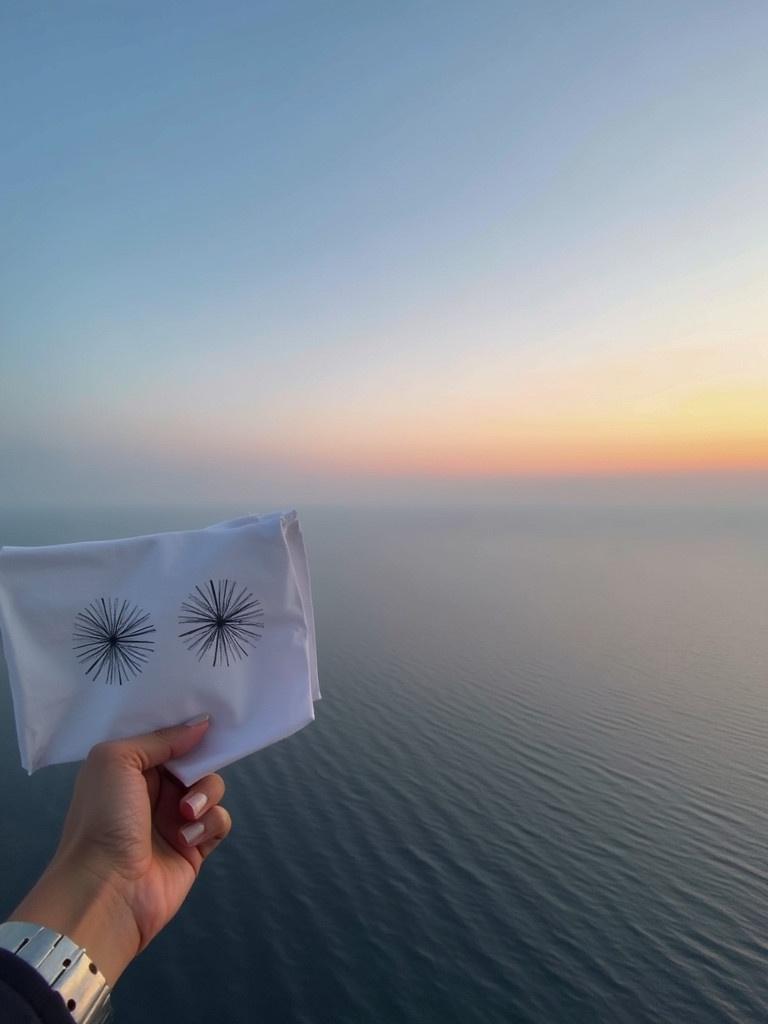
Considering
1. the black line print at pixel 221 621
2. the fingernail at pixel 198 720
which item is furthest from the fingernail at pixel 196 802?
the black line print at pixel 221 621

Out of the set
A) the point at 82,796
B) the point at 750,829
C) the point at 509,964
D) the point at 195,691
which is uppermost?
the point at 195,691

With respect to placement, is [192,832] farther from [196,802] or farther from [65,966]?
[65,966]

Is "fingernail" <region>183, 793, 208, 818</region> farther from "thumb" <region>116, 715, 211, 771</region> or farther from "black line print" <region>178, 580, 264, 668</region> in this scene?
"black line print" <region>178, 580, 264, 668</region>

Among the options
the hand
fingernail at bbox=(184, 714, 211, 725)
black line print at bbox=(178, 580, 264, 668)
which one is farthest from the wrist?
black line print at bbox=(178, 580, 264, 668)

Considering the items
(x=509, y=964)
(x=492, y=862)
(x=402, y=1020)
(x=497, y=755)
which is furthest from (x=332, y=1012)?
(x=497, y=755)

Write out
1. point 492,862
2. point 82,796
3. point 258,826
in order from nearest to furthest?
point 82,796
point 492,862
point 258,826

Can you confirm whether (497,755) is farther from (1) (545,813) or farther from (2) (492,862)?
(2) (492,862)
